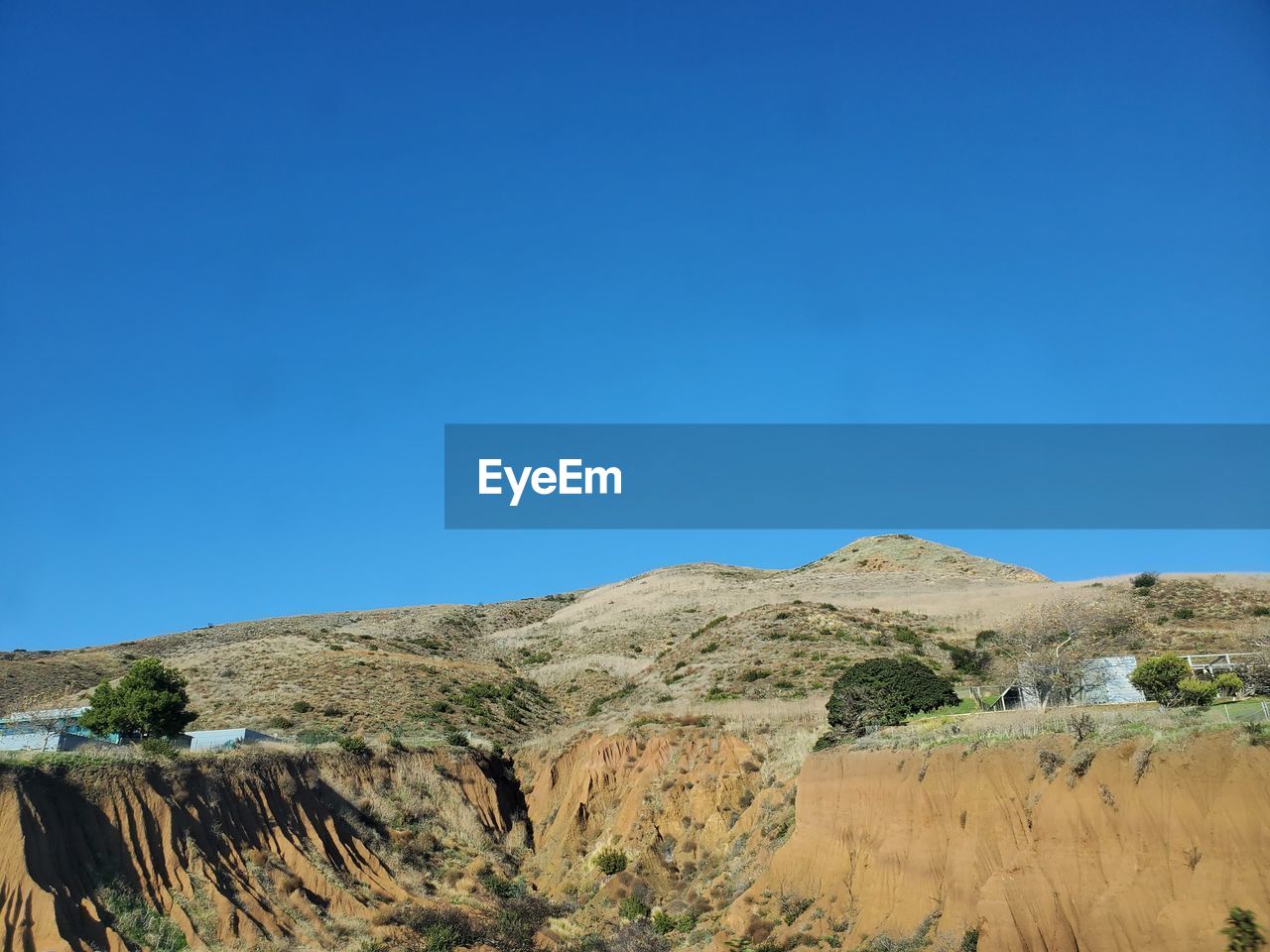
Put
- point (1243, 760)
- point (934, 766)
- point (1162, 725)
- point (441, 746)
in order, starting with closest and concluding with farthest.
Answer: point (1243, 760) → point (1162, 725) → point (934, 766) → point (441, 746)

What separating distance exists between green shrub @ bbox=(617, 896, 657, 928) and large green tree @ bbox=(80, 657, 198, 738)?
20835 millimetres

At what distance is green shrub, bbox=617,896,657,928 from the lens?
119 feet

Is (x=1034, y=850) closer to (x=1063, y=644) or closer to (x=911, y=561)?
(x=1063, y=644)

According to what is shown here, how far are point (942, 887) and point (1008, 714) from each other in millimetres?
6935

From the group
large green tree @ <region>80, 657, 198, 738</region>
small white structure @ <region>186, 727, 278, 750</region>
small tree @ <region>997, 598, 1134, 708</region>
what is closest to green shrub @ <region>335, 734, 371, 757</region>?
small white structure @ <region>186, 727, 278, 750</region>

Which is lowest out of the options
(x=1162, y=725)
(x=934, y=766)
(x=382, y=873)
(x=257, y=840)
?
(x=382, y=873)

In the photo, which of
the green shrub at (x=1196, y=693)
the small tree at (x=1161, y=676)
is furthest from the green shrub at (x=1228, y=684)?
the green shrub at (x=1196, y=693)

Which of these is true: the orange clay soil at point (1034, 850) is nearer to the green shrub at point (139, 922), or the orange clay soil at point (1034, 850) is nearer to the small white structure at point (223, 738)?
the green shrub at point (139, 922)

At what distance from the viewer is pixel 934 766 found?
26.2m

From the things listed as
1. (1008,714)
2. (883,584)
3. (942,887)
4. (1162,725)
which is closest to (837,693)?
(1008,714)

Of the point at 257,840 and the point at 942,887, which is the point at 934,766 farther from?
the point at 257,840

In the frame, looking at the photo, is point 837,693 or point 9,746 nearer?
point 9,746

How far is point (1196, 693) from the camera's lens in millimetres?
25094

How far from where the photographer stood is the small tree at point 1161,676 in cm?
2706
